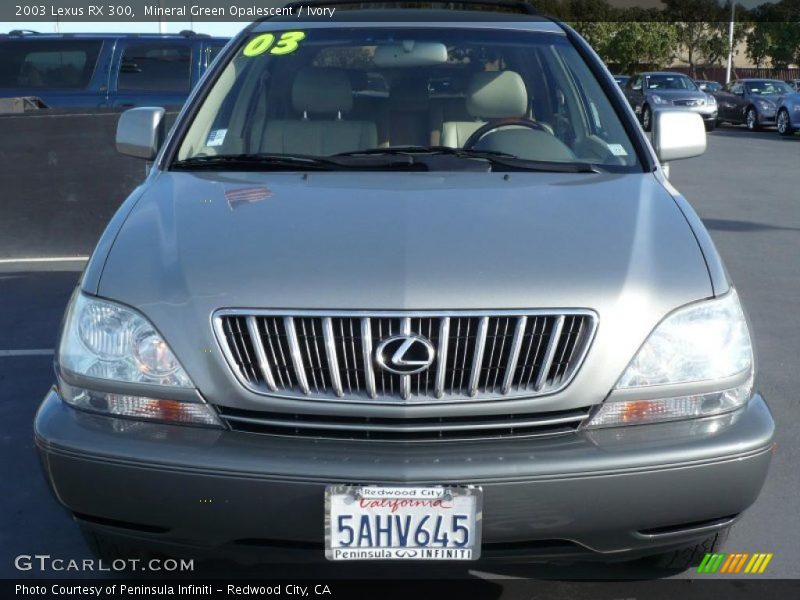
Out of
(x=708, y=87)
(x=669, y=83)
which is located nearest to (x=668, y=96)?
(x=669, y=83)

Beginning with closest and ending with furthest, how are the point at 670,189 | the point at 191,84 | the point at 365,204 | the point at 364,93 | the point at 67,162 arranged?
the point at 365,204 → the point at 670,189 → the point at 364,93 → the point at 67,162 → the point at 191,84

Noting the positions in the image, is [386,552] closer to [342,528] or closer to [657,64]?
[342,528]

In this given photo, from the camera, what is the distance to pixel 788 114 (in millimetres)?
23578

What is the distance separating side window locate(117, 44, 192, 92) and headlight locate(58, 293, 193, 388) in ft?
29.0

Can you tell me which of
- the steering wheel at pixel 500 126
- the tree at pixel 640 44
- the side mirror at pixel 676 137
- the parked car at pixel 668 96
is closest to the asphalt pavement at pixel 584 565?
the side mirror at pixel 676 137

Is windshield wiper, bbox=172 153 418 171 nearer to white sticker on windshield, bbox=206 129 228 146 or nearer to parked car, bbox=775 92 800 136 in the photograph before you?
white sticker on windshield, bbox=206 129 228 146

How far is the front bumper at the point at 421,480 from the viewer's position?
2.44 meters

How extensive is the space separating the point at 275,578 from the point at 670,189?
1713mm

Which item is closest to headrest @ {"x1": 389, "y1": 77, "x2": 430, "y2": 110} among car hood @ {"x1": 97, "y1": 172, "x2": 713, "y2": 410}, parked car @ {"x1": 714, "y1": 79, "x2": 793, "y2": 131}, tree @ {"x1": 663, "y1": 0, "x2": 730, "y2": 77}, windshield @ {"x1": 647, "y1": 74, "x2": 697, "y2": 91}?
car hood @ {"x1": 97, "y1": 172, "x2": 713, "y2": 410}

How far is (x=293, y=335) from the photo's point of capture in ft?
8.38

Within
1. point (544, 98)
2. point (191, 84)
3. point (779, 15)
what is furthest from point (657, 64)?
point (544, 98)

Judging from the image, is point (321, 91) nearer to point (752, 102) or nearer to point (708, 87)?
point (752, 102)

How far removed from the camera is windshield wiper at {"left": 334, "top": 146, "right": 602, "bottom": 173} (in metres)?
3.56

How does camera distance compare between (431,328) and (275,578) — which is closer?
(431,328)
